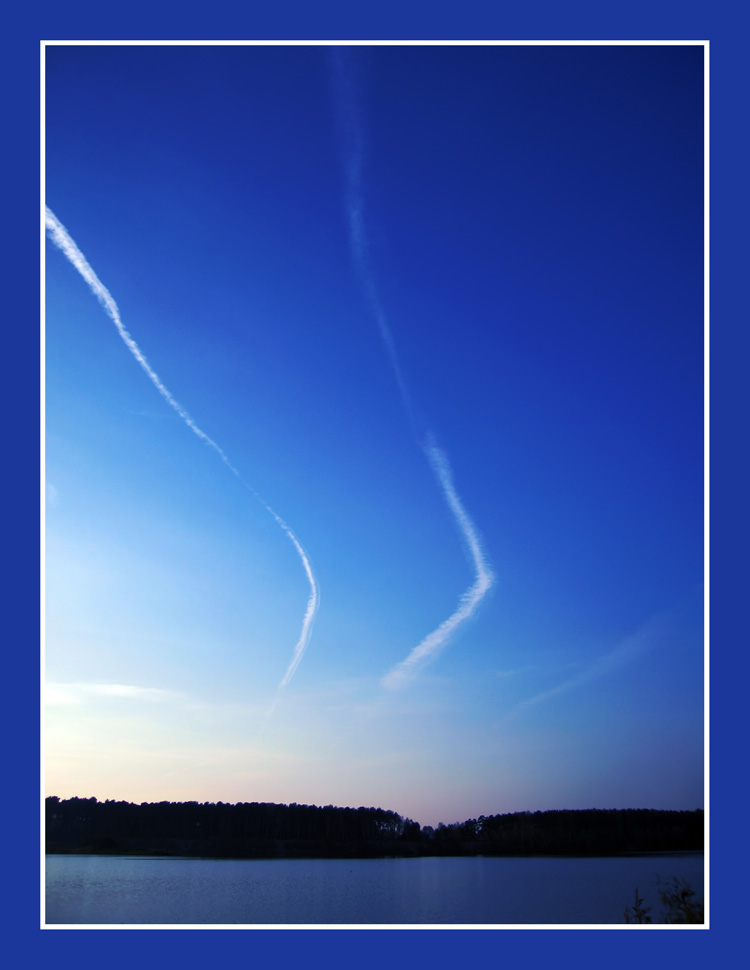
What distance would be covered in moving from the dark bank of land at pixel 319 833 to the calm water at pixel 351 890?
648 millimetres

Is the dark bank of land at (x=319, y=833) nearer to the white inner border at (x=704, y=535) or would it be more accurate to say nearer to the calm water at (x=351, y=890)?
the calm water at (x=351, y=890)

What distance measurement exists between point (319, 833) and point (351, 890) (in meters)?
2.10

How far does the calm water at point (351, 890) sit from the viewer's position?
1487cm

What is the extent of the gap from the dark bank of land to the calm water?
65cm

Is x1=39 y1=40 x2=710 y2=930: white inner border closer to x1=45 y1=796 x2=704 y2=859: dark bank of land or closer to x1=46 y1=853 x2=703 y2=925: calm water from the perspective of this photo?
x1=46 y1=853 x2=703 y2=925: calm water

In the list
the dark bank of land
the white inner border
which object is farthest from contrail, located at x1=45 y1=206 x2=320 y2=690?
the dark bank of land

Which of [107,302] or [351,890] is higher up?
[107,302]

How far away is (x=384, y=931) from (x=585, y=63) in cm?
943

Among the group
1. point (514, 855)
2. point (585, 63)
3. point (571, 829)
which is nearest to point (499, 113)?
point (585, 63)

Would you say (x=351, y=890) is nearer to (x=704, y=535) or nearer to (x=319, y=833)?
(x=319, y=833)

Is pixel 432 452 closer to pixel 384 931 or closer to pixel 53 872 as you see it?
pixel 384 931

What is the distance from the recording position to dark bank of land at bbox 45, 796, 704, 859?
16.5m

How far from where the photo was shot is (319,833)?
70.1ft

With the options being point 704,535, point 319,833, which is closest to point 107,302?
point 704,535
